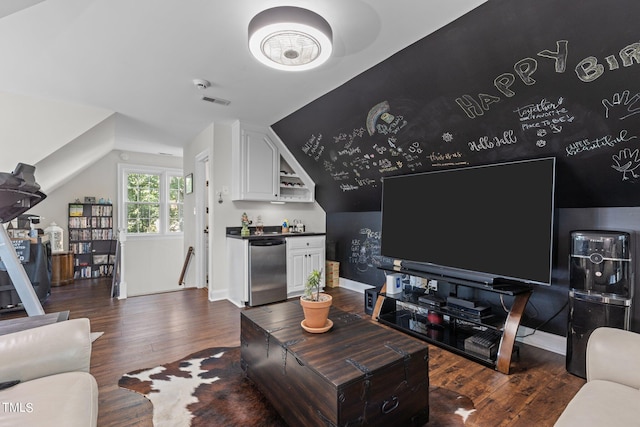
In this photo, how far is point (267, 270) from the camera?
3.89m

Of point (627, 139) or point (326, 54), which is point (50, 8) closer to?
point (326, 54)

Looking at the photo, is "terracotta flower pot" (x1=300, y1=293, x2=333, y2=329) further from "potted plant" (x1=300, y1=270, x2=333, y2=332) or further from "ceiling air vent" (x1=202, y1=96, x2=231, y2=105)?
"ceiling air vent" (x1=202, y1=96, x2=231, y2=105)

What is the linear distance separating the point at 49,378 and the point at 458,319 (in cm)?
280

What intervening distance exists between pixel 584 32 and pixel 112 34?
294 centimetres

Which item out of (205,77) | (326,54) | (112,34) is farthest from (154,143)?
(326,54)

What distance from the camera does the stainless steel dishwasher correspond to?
3.79 m

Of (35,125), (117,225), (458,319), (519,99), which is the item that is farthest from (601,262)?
(117,225)

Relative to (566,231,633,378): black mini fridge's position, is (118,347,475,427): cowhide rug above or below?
below

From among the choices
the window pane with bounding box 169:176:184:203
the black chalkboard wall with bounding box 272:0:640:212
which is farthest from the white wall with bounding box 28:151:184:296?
the black chalkboard wall with bounding box 272:0:640:212

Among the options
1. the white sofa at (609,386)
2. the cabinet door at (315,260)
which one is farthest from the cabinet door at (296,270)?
the white sofa at (609,386)

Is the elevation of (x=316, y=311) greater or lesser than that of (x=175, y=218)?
lesser

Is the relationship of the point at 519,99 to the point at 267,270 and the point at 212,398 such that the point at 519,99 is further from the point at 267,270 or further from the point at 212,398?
the point at 267,270

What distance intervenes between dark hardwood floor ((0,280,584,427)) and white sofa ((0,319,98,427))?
57cm

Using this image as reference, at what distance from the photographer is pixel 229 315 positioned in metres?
3.50
